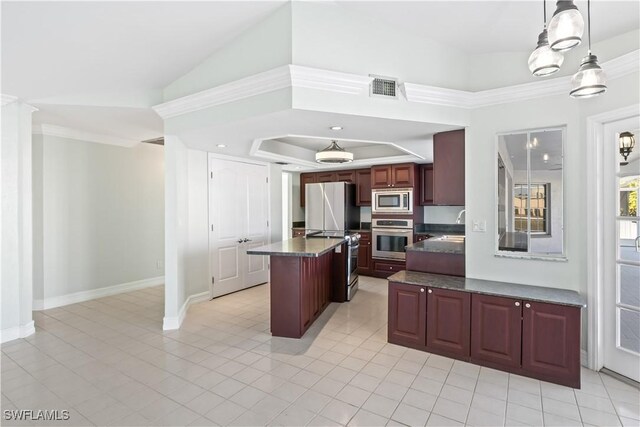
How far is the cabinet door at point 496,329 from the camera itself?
264 centimetres

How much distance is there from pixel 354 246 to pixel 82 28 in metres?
3.96

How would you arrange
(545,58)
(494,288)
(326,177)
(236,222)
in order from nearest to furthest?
(545,58) < (494,288) < (236,222) < (326,177)

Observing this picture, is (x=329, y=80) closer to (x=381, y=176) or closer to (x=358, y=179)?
(x=381, y=176)

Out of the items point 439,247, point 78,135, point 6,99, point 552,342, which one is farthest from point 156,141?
point 552,342

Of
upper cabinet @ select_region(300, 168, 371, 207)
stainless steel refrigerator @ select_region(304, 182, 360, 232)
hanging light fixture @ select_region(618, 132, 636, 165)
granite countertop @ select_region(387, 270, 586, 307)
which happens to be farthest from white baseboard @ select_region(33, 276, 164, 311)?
hanging light fixture @ select_region(618, 132, 636, 165)

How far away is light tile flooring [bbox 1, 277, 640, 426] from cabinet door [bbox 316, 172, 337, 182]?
372cm

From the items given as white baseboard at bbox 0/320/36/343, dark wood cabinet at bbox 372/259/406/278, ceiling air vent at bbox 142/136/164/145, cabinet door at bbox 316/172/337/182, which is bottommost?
white baseboard at bbox 0/320/36/343

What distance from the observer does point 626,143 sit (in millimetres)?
2514

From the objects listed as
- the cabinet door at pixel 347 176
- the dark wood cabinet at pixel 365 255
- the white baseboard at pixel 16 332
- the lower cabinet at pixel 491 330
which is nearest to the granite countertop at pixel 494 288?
the lower cabinet at pixel 491 330

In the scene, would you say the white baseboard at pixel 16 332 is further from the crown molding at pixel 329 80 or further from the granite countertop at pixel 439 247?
the granite countertop at pixel 439 247

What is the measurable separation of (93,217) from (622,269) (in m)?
6.32

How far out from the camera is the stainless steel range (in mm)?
5801

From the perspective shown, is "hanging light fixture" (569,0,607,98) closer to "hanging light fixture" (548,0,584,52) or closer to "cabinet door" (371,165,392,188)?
"hanging light fixture" (548,0,584,52)

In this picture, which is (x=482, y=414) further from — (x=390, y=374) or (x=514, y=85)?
(x=514, y=85)
